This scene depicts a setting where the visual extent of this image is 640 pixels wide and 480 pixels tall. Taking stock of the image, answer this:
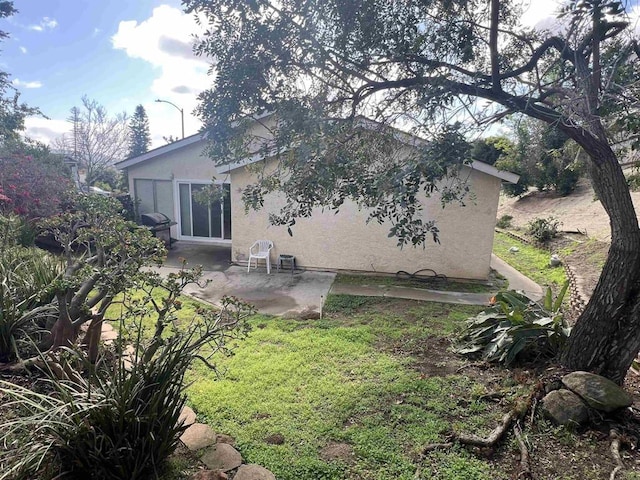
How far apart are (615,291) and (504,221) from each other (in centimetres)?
1743

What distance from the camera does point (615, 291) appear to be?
13.3 ft

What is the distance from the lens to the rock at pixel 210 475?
9.52 feet

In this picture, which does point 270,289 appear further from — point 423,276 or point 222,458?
point 222,458

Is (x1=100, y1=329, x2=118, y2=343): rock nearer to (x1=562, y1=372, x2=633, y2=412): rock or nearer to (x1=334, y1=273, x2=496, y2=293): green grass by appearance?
(x1=334, y1=273, x2=496, y2=293): green grass

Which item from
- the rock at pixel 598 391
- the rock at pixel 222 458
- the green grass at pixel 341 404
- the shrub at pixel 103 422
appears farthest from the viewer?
the rock at pixel 598 391

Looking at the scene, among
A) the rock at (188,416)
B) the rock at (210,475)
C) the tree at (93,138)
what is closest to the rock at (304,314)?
the rock at (188,416)

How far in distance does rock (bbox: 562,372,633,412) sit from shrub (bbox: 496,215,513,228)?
17.1m

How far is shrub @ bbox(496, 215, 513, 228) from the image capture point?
19.6 metres

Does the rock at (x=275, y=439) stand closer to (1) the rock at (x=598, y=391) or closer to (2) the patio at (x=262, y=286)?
(1) the rock at (x=598, y=391)

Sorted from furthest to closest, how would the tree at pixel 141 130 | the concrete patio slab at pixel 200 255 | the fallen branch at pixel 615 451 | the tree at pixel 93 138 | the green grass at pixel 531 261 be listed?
1. the tree at pixel 141 130
2. the tree at pixel 93 138
3. the concrete patio slab at pixel 200 255
4. the green grass at pixel 531 261
5. the fallen branch at pixel 615 451

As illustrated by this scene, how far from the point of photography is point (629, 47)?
397 centimetres

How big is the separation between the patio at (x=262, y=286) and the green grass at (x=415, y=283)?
53 centimetres

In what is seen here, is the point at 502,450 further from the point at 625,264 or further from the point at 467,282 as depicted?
the point at 467,282

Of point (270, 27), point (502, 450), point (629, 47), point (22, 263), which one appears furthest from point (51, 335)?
point (629, 47)
